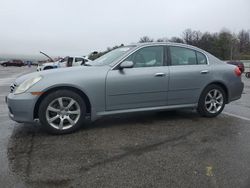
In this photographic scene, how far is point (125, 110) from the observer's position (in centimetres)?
505

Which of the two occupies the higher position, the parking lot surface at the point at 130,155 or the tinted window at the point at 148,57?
the tinted window at the point at 148,57

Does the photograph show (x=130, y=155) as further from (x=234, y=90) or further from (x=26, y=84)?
(x=234, y=90)

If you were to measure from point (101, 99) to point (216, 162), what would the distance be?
2.13m

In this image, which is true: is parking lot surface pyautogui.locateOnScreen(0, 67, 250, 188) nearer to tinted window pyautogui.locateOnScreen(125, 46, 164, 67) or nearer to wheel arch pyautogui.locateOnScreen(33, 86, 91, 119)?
wheel arch pyautogui.locateOnScreen(33, 86, 91, 119)

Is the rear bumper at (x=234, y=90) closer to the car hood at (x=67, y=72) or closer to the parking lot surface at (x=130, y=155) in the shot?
the parking lot surface at (x=130, y=155)

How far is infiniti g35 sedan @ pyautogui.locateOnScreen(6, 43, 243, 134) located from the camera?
4.52 metres

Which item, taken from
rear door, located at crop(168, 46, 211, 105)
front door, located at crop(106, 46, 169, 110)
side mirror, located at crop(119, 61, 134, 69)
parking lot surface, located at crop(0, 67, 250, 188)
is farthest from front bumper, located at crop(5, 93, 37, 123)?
rear door, located at crop(168, 46, 211, 105)

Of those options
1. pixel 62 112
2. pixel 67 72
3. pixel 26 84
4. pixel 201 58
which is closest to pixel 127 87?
pixel 67 72

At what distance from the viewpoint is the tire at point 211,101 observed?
5.79 metres

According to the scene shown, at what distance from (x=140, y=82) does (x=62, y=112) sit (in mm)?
1432

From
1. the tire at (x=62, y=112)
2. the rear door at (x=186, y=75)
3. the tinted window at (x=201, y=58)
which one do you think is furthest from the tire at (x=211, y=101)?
the tire at (x=62, y=112)

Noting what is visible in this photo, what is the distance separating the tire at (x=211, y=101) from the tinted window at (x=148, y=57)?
3.90 ft

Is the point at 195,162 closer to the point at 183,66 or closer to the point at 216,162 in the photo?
the point at 216,162

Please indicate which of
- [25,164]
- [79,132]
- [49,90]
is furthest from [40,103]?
[25,164]
